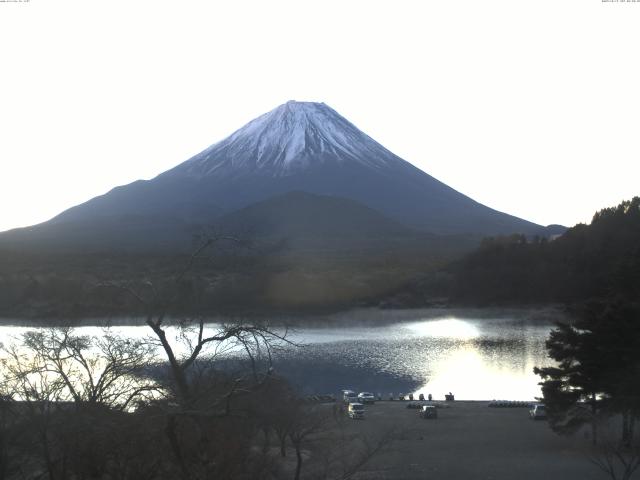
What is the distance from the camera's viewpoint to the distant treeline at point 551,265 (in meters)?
50.1

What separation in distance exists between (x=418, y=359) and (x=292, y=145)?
7922cm

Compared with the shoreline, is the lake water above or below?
below

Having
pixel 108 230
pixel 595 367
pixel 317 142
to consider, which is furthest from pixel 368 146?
pixel 595 367

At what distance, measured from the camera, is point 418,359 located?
2552 cm

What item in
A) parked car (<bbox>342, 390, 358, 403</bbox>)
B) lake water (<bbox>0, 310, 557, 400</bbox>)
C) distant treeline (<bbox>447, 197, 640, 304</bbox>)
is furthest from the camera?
distant treeline (<bbox>447, 197, 640, 304</bbox>)

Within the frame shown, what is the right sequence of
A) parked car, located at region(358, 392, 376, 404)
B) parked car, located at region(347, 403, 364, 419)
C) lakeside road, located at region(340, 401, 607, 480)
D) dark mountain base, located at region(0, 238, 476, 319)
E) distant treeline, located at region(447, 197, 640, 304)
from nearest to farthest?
1. lakeside road, located at region(340, 401, 607, 480)
2. parked car, located at region(347, 403, 364, 419)
3. parked car, located at region(358, 392, 376, 404)
4. dark mountain base, located at region(0, 238, 476, 319)
5. distant treeline, located at region(447, 197, 640, 304)

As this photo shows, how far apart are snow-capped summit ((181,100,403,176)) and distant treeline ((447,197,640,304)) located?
44679 mm

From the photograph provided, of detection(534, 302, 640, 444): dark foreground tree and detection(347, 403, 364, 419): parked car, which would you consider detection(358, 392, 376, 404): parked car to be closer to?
detection(347, 403, 364, 419): parked car

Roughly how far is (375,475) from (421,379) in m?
11.8

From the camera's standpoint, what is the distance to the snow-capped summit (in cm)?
10056

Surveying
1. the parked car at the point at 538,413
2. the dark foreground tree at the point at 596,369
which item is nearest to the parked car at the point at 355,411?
the parked car at the point at 538,413

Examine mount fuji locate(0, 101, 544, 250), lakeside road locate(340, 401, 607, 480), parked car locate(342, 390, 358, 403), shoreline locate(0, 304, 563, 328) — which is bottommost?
lakeside road locate(340, 401, 607, 480)

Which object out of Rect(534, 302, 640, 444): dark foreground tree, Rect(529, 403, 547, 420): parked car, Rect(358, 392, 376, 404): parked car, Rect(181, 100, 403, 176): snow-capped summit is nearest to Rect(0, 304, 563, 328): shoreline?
Rect(358, 392, 376, 404): parked car

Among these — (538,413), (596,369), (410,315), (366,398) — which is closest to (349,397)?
(366,398)
